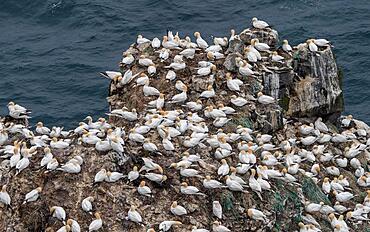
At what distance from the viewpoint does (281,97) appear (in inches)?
1097

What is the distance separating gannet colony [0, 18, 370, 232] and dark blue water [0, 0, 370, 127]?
10.2m

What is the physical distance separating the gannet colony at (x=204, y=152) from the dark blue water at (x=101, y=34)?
10.2 metres

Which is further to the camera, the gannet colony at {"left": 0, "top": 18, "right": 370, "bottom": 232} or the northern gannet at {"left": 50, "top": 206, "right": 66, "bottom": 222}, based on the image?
the gannet colony at {"left": 0, "top": 18, "right": 370, "bottom": 232}

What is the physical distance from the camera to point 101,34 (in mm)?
44969

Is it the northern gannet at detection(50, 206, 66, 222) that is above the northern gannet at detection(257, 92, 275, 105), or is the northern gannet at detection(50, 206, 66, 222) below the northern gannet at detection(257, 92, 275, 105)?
above

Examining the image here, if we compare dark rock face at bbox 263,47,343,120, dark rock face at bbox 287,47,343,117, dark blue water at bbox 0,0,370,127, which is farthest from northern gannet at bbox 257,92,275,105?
dark blue water at bbox 0,0,370,127

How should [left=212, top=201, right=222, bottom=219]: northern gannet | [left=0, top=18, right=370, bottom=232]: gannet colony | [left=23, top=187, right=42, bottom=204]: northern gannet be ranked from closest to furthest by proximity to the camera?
1. [left=23, top=187, right=42, bottom=204]: northern gannet
2. [left=0, top=18, right=370, bottom=232]: gannet colony
3. [left=212, top=201, right=222, bottom=219]: northern gannet

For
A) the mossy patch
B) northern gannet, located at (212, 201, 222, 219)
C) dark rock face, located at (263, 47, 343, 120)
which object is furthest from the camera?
dark rock face, located at (263, 47, 343, 120)

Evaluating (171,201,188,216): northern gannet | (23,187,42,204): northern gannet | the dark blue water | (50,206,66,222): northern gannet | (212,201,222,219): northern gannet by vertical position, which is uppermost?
(23,187,42,204): northern gannet

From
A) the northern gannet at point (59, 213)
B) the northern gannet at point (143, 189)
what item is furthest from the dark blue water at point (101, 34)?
the northern gannet at point (59, 213)

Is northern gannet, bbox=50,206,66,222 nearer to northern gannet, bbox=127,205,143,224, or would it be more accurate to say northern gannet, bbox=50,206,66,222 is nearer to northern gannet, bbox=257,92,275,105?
northern gannet, bbox=127,205,143,224

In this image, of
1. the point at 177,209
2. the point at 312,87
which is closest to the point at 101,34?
the point at 312,87

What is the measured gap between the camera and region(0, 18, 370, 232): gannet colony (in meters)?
Result: 20.4

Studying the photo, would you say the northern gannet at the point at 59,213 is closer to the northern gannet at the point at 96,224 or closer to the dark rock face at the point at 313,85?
the northern gannet at the point at 96,224
